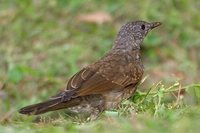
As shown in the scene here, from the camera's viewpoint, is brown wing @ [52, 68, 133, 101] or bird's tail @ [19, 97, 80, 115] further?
brown wing @ [52, 68, 133, 101]

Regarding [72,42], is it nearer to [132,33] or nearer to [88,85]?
[132,33]

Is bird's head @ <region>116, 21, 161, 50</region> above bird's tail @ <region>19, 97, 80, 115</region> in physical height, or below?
above

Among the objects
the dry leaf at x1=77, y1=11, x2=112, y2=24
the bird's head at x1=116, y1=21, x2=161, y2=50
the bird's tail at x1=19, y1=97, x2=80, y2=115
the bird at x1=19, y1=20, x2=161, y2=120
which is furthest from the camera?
the dry leaf at x1=77, y1=11, x2=112, y2=24

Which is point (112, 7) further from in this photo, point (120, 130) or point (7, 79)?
point (120, 130)

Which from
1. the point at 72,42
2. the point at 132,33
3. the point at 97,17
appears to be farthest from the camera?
the point at 97,17

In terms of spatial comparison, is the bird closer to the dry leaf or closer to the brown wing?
the brown wing

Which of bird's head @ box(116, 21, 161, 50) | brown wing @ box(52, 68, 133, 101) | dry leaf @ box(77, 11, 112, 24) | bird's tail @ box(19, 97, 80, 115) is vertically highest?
dry leaf @ box(77, 11, 112, 24)

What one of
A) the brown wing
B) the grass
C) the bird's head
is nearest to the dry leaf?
the grass

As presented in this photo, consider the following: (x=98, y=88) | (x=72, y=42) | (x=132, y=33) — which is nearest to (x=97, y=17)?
(x=72, y=42)
